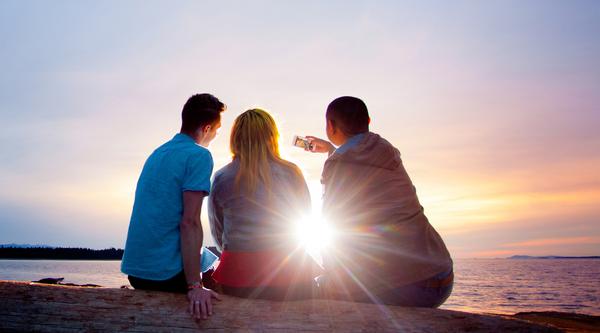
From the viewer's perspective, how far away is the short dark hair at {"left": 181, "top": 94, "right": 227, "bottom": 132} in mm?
3820

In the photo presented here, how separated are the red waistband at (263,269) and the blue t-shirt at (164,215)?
404 mm

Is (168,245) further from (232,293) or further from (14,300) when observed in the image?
(14,300)

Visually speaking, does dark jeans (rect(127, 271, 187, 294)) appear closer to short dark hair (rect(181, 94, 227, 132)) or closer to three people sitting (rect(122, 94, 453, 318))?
three people sitting (rect(122, 94, 453, 318))

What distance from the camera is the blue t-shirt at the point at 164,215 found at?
353 cm

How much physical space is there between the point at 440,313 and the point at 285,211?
1480 mm

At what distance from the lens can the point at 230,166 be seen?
391 cm

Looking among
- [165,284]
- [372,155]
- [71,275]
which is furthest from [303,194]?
[71,275]

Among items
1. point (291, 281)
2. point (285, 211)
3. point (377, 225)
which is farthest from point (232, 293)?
point (377, 225)

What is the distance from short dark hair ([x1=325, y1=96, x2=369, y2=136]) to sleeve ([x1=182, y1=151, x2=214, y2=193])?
48.0 inches

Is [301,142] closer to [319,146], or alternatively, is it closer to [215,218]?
[319,146]

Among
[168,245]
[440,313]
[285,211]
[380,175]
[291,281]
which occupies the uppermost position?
[380,175]

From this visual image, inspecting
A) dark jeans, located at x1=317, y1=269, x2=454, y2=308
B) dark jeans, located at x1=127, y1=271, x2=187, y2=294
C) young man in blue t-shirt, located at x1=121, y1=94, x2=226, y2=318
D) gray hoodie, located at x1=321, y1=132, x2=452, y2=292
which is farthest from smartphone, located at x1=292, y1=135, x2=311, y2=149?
dark jeans, located at x1=127, y1=271, x2=187, y2=294

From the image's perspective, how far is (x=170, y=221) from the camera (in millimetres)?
3559

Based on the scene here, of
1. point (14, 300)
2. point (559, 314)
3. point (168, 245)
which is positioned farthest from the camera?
point (559, 314)
